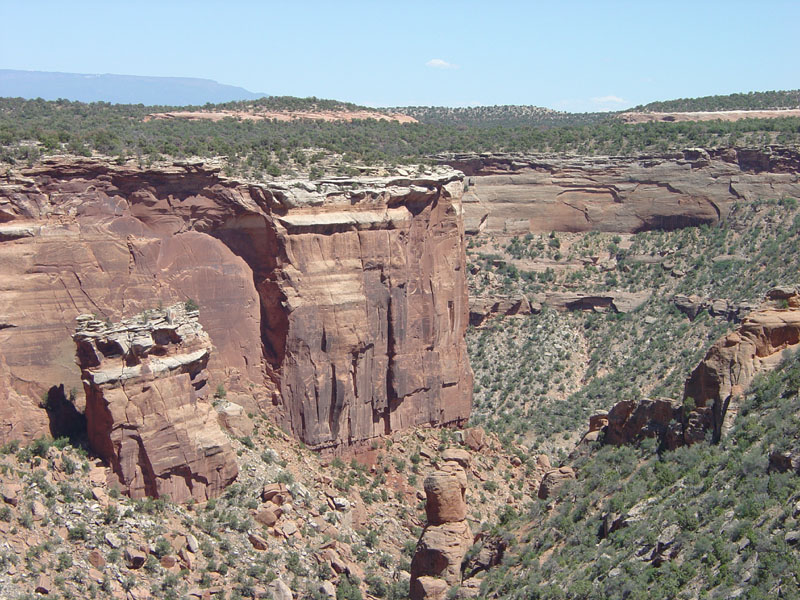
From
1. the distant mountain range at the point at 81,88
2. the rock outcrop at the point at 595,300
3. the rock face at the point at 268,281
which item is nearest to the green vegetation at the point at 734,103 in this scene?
the rock outcrop at the point at 595,300

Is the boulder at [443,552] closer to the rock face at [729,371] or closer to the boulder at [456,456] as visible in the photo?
the boulder at [456,456]

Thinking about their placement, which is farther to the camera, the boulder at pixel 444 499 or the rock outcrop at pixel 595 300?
the rock outcrop at pixel 595 300

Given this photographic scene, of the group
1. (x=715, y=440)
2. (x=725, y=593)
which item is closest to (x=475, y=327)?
(x=715, y=440)

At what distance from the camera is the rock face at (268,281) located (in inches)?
1406

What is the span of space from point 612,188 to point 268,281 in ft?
136

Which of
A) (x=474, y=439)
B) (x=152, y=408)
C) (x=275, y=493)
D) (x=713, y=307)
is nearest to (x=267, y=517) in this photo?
(x=275, y=493)

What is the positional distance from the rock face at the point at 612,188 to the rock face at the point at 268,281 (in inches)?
1091

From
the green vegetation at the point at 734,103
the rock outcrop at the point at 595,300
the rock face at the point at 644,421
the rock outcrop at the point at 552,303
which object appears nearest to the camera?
the rock face at the point at 644,421

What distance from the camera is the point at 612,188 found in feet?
251

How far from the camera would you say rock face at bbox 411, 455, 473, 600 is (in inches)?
1346

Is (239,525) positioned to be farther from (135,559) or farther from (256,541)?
(135,559)

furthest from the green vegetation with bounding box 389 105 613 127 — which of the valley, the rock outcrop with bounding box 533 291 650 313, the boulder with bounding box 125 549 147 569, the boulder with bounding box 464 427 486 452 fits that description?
the boulder with bounding box 125 549 147 569

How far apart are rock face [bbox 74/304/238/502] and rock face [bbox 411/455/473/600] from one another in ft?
23.5

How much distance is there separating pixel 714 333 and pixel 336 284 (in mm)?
29712
